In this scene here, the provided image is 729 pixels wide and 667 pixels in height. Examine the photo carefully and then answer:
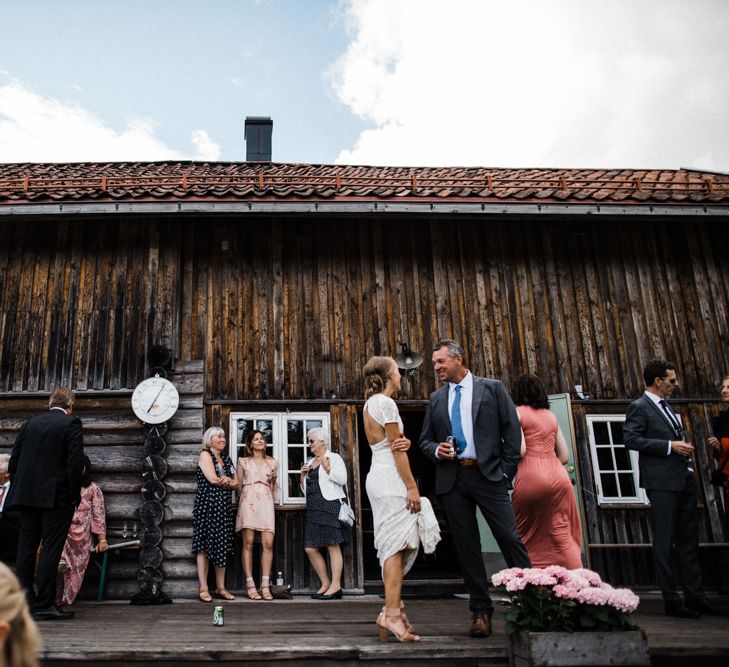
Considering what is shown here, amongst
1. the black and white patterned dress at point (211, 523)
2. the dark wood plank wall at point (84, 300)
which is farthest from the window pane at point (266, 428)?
the dark wood plank wall at point (84, 300)

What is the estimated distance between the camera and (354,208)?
8.27m

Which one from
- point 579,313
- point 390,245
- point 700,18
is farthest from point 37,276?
point 700,18

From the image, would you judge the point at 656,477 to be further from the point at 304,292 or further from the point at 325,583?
the point at 304,292

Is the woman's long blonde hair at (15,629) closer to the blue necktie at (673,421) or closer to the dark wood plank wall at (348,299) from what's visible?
the blue necktie at (673,421)

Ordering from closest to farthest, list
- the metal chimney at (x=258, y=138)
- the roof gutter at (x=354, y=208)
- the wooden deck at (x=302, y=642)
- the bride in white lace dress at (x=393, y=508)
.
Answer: the wooden deck at (x=302, y=642), the bride in white lace dress at (x=393, y=508), the roof gutter at (x=354, y=208), the metal chimney at (x=258, y=138)

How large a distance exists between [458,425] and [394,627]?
1.45 meters

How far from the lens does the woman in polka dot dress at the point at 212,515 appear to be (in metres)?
7.25

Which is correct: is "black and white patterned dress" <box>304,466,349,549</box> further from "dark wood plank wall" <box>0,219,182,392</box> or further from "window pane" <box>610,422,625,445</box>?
"window pane" <box>610,422,625,445</box>

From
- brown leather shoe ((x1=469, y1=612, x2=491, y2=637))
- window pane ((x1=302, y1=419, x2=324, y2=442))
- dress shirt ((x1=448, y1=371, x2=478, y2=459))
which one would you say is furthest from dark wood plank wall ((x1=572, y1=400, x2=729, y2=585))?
dress shirt ((x1=448, y1=371, x2=478, y2=459))

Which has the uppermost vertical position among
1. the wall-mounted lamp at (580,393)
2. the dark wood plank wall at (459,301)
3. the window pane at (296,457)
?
the dark wood plank wall at (459,301)

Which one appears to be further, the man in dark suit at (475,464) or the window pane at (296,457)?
the window pane at (296,457)

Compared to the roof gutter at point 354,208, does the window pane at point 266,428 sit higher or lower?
lower

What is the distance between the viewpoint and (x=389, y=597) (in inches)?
168

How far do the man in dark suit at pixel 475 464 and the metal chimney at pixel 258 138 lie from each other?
1113 centimetres
